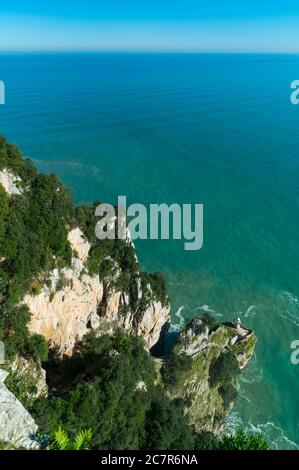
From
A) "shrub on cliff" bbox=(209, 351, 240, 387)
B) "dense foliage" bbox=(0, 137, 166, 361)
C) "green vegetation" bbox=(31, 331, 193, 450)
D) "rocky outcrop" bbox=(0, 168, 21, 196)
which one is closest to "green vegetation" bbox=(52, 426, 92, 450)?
"green vegetation" bbox=(31, 331, 193, 450)

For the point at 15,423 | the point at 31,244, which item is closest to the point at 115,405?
the point at 15,423

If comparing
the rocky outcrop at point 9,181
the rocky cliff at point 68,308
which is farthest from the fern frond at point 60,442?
the rocky outcrop at point 9,181

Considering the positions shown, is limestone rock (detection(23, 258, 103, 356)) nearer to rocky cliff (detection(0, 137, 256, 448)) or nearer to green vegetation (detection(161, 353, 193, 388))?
rocky cliff (detection(0, 137, 256, 448))

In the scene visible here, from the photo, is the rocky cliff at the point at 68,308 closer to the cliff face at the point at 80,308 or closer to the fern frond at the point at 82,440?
the cliff face at the point at 80,308

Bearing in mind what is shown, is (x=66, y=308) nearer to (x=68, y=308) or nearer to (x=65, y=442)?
(x=68, y=308)

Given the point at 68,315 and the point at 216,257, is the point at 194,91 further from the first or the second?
the point at 68,315
